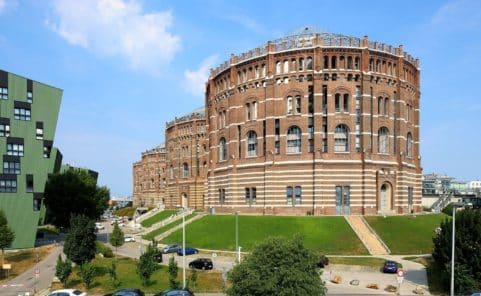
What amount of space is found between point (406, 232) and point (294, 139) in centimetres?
2268

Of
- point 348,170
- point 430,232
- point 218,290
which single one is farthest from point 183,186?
point 218,290

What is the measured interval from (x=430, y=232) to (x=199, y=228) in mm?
34660

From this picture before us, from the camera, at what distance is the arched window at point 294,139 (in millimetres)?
78625

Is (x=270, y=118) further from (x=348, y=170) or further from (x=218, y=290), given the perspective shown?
(x=218, y=290)

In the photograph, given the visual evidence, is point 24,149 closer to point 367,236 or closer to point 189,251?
point 189,251

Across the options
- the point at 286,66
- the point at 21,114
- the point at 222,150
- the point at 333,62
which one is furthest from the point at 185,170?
the point at 21,114

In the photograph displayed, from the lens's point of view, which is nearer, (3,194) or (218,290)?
(218,290)

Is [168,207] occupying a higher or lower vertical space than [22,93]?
lower

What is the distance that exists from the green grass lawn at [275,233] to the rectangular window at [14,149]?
2576cm

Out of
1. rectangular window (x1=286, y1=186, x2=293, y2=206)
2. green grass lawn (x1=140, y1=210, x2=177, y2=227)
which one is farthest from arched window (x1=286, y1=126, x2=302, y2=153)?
green grass lawn (x1=140, y1=210, x2=177, y2=227)

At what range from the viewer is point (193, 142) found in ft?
419

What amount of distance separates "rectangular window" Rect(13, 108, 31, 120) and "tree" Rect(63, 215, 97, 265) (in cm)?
2601

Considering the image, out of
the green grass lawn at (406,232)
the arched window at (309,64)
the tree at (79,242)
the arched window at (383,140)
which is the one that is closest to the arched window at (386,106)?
the arched window at (383,140)

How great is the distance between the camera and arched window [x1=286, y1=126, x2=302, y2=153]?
78.6 m
